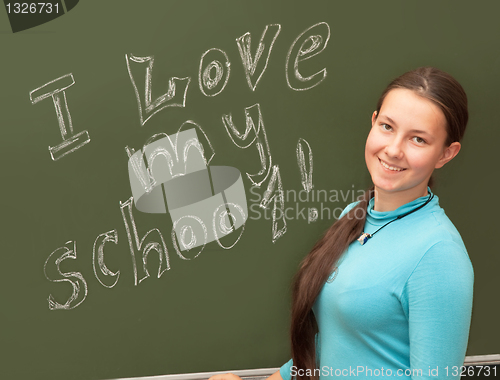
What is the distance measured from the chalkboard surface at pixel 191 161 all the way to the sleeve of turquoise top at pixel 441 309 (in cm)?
64

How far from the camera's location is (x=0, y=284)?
1329 millimetres

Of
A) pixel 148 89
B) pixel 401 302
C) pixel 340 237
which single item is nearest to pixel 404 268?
pixel 401 302

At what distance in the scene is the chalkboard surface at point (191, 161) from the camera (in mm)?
1289

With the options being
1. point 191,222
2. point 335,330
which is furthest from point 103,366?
point 335,330

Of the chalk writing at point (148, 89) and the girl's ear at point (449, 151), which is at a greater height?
the chalk writing at point (148, 89)

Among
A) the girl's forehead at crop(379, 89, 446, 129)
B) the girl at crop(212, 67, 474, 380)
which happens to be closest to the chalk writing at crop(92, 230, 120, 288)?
the girl at crop(212, 67, 474, 380)

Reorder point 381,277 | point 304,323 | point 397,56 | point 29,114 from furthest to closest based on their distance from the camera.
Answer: point 397,56, point 29,114, point 304,323, point 381,277

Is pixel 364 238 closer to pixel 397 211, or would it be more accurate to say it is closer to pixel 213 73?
pixel 397 211

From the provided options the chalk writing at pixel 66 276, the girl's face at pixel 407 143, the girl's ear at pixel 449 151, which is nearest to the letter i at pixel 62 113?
the chalk writing at pixel 66 276

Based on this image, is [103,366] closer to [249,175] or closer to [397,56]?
[249,175]

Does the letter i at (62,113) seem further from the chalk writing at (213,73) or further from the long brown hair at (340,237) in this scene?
the long brown hair at (340,237)

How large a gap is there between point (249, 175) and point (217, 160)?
11 centimetres

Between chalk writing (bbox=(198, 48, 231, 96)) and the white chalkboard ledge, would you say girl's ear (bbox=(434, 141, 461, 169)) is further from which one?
the white chalkboard ledge

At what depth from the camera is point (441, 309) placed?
800 millimetres
